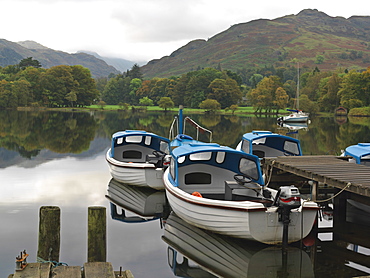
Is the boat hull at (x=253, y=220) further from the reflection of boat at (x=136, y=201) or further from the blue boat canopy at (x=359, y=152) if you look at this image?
the blue boat canopy at (x=359, y=152)

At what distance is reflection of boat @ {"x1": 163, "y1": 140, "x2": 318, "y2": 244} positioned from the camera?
1345cm

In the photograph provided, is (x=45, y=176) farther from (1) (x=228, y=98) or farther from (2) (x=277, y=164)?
(1) (x=228, y=98)

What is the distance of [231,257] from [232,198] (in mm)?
3134

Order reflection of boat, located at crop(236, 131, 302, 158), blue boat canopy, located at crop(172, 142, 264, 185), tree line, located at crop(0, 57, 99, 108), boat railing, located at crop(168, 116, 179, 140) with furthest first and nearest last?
tree line, located at crop(0, 57, 99, 108)
boat railing, located at crop(168, 116, 179, 140)
reflection of boat, located at crop(236, 131, 302, 158)
blue boat canopy, located at crop(172, 142, 264, 185)

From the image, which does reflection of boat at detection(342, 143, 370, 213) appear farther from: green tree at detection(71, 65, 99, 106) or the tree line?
green tree at detection(71, 65, 99, 106)

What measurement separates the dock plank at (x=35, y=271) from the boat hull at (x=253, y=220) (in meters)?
5.66

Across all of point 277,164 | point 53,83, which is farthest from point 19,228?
point 53,83

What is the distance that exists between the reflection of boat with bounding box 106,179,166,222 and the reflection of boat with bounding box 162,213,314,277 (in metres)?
2.97

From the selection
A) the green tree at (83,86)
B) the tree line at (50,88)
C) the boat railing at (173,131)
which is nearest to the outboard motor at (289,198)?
the boat railing at (173,131)

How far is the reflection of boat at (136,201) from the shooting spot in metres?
18.5

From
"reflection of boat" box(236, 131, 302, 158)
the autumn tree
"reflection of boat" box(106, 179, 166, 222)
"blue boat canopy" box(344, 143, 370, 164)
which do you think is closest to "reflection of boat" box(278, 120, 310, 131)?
the autumn tree

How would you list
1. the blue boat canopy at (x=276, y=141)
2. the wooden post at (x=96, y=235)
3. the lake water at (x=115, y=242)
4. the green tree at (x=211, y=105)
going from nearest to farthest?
the wooden post at (x=96, y=235) → the lake water at (x=115, y=242) → the blue boat canopy at (x=276, y=141) → the green tree at (x=211, y=105)

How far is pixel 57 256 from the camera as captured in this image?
10.8m

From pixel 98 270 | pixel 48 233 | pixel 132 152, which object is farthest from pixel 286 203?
pixel 132 152
